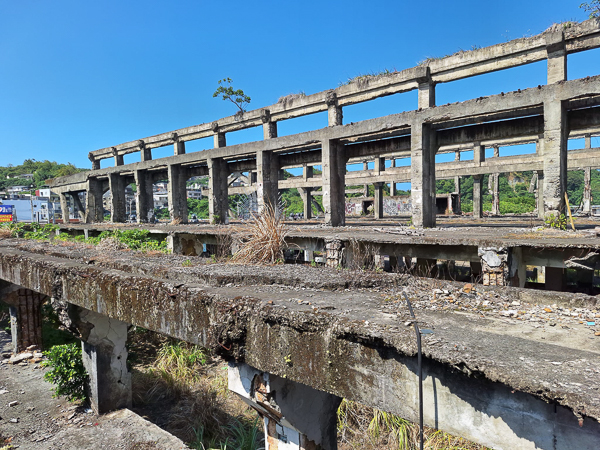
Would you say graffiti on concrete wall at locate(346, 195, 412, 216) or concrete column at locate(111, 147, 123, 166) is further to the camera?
graffiti on concrete wall at locate(346, 195, 412, 216)

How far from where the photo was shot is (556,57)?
10820 mm

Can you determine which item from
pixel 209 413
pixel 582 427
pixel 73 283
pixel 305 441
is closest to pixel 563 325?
pixel 582 427

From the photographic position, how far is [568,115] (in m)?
11.1

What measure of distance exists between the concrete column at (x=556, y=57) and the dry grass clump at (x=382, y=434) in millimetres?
10176

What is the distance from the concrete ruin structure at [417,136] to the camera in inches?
408

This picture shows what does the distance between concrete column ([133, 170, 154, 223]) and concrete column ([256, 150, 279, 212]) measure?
9.10m

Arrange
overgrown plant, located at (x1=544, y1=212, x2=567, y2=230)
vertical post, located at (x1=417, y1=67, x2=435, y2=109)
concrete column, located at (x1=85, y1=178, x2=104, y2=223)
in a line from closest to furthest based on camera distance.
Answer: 1. overgrown plant, located at (x1=544, y1=212, x2=567, y2=230)
2. vertical post, located at (x1=417, y1=67, x2=435, y2=109)
3. concrete column, located at (x1=85, y1=178, x2=104, y2=223)

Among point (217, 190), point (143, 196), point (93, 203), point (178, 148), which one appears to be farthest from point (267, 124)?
point (93, 203)

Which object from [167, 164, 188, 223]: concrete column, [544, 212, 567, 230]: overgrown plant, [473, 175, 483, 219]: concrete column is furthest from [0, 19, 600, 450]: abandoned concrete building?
[473, 175, 483, 219]: concrete column

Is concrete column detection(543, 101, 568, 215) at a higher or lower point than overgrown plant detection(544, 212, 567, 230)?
higher

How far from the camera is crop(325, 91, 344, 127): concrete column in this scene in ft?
47.9

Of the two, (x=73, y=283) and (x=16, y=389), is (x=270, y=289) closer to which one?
(x=73, y=283)

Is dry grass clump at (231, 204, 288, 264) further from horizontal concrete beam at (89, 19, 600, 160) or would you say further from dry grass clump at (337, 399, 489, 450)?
horizontal concrete beam at (89, 19, 600, 160)

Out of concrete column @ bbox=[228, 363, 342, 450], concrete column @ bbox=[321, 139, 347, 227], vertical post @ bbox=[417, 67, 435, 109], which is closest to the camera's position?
concrete column @ bbox=[228, 363, 342, 450]
